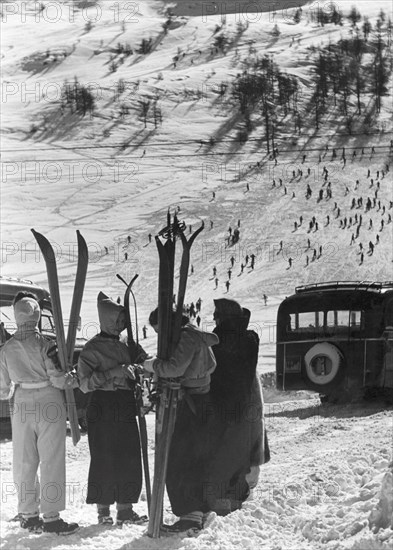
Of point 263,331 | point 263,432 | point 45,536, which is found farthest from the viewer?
point 263,331

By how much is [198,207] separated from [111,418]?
167 ft

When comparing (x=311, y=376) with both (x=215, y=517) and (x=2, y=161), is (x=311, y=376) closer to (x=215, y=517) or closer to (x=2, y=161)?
(x=215, y=517)

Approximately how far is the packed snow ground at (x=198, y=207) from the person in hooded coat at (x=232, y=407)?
0.81 feet

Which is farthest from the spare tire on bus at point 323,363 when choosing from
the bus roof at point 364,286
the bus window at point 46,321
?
the bus window at point 46,321

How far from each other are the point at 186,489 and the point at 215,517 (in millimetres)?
342

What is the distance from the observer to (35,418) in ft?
21.8

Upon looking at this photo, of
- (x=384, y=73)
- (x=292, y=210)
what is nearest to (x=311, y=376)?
(x=292, y=210)

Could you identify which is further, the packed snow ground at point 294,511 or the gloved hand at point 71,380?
the gloved hand at point 71,380

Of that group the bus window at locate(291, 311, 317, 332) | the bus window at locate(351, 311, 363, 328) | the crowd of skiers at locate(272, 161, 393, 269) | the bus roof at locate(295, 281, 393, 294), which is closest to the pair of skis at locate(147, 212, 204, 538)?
the bus window at locate(351, 311, 363, 328)

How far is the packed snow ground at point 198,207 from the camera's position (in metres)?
7.14

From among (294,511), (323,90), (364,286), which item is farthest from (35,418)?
(323,90)

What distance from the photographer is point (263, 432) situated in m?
7.18

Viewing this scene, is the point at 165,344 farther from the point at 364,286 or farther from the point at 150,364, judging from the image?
the point at 364,286

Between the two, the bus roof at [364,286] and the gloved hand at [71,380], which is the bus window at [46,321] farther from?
the gloved hand at [71,380]
